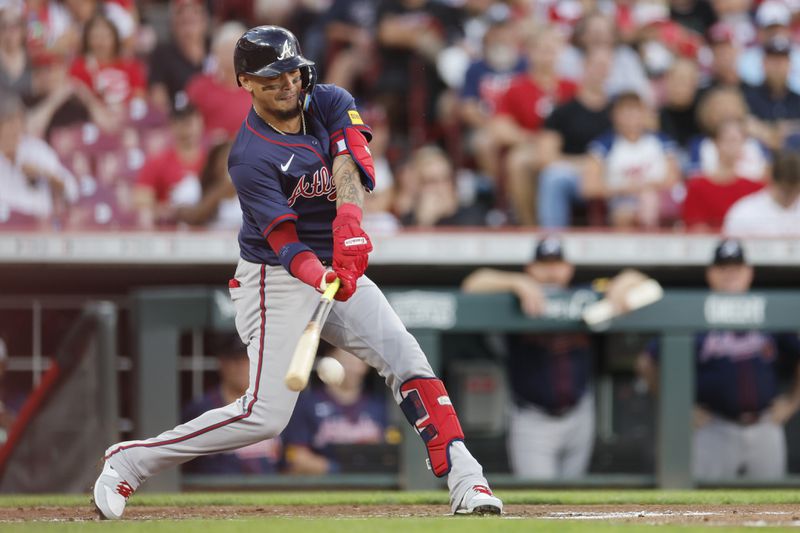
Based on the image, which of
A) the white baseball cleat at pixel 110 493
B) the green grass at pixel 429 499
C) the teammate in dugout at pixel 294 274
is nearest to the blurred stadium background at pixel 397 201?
the green grass at pixel 429 499

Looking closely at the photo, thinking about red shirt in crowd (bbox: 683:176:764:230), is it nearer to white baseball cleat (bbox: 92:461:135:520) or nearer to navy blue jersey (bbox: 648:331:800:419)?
navy blue jersey (bbox: 648:331:800:419)

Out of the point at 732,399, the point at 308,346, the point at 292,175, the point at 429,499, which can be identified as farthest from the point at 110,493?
the point at 732,399

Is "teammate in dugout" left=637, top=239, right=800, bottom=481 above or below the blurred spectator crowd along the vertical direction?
below

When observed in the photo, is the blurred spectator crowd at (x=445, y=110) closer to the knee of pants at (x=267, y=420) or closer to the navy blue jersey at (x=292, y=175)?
the navy blue jersey at (x=292, y=175)

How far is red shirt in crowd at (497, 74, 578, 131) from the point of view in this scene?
842cm

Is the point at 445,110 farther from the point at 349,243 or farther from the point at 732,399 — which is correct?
the point at 349,243

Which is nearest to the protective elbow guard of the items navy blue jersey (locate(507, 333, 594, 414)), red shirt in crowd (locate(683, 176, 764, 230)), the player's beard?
the player's beard

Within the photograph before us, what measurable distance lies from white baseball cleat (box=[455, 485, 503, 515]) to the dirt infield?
0.08 meters

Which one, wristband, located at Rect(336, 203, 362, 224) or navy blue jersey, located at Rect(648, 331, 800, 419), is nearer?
wristband, located at Rect(336, 203, 362, 224)

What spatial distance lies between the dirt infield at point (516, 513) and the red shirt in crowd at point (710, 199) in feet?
10.3

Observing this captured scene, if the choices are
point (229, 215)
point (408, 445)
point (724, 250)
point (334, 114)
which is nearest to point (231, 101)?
point (229, 215)

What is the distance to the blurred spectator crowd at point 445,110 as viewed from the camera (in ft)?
24.9

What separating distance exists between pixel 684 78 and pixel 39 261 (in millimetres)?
4469

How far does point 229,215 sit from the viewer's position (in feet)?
24.6
